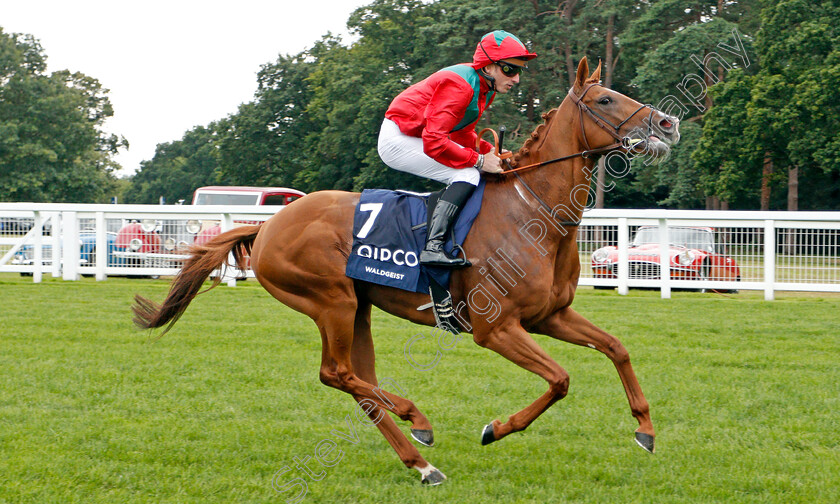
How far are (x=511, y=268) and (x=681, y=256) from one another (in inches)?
344

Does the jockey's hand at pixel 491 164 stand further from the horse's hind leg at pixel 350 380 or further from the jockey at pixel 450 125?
the horse's hind leg at pixel 350 380

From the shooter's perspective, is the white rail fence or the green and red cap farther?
the white rail fence

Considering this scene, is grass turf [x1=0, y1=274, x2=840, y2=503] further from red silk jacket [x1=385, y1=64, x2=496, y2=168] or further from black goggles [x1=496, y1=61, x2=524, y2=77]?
black goggles [x1=496, y1=61, x2=524, y2=77]

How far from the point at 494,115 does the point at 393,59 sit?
1187 cm

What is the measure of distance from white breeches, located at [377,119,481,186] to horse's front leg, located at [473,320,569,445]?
870mm

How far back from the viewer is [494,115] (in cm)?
3309

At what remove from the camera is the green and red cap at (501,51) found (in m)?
4.48

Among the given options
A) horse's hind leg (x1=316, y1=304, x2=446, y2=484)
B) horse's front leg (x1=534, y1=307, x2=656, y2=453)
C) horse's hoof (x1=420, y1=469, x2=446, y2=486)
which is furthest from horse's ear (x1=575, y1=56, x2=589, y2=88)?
horse's hoof (x1=420, y1=469, x2=446, y2=486)

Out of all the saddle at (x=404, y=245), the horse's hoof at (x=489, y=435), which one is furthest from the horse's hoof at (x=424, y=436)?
the saddle at (x=404, y=245)

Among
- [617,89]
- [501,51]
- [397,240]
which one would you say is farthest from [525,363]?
[617,89]

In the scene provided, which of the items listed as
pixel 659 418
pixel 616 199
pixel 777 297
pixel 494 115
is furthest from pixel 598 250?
pixel 616 199

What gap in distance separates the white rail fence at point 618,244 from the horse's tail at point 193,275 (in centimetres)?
567

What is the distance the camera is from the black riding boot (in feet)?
14.4

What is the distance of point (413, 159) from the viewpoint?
4.72 metres
